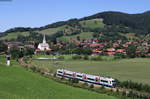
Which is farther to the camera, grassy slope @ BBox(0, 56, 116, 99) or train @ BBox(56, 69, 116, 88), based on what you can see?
train @ BBox(56, 69, 116, 88)

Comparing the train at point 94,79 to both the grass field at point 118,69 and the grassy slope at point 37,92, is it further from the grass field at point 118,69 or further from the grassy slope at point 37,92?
the grassy slope at point 37,92

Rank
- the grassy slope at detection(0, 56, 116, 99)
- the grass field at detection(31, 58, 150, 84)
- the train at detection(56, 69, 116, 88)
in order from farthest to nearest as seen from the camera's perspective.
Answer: the grass field at detection(31, 58, 150, 84)
the train at detection(56, 69, 116, 88)
the grassy slope at detection(0, 56, 116, 99)

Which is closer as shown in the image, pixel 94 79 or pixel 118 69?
pixel 94 79

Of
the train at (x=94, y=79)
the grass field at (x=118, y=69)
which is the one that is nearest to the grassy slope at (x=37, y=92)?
the train at (x=94, y=79)

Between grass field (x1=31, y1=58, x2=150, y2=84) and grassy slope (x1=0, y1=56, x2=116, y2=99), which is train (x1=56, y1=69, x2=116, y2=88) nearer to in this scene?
grass field (x1=31, y1=58, x2=150, y2=84)

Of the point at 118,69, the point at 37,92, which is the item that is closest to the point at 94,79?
the point at 37,92

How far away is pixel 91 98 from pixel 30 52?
100 metres

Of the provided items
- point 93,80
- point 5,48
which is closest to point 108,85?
point 93,80

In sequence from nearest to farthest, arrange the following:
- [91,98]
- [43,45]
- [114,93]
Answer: [91,98] → [114,93] → [43,45]

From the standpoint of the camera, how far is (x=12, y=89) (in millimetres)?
25781

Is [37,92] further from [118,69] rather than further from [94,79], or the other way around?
[118,69]

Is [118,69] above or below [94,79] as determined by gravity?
below

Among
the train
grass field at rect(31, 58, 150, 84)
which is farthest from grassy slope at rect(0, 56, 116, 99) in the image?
grass field at rect(31, 58, 150, 84)

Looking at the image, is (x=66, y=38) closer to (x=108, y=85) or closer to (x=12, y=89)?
(x=108, y=85)
